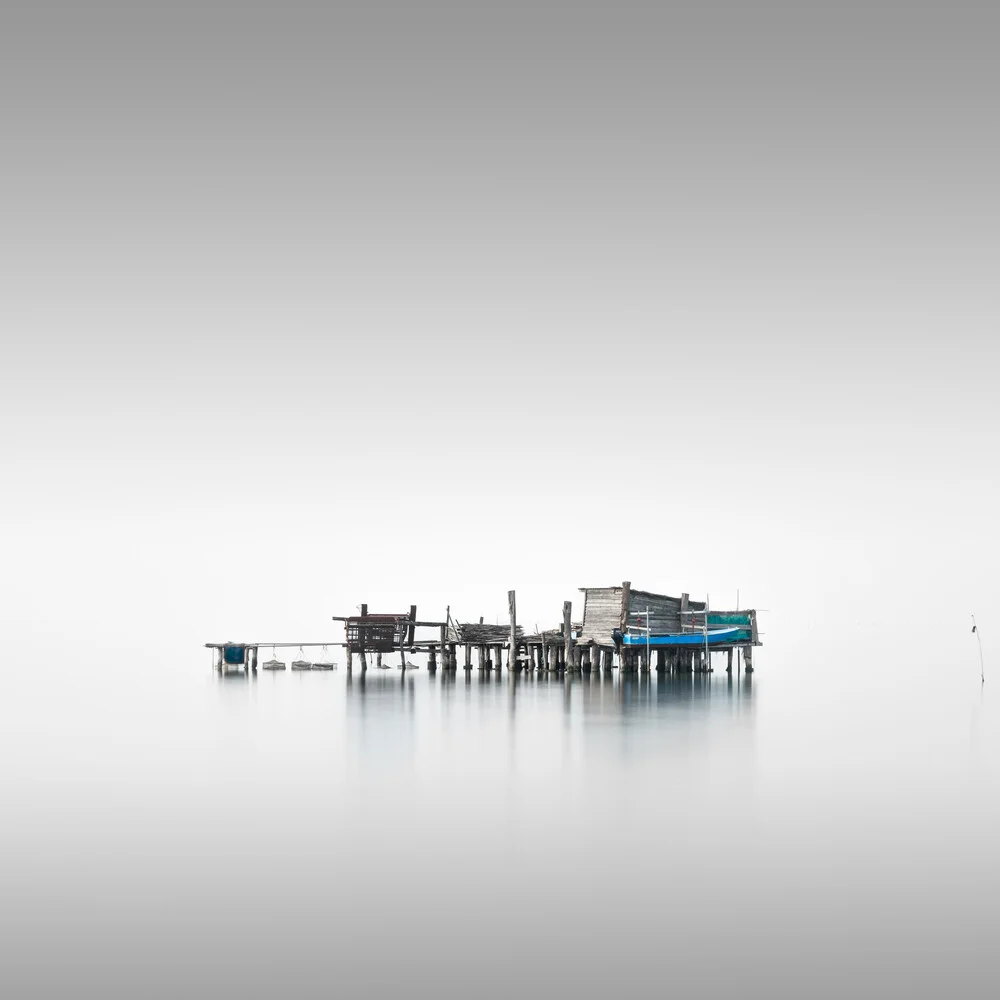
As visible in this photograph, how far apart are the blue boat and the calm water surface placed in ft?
55.7

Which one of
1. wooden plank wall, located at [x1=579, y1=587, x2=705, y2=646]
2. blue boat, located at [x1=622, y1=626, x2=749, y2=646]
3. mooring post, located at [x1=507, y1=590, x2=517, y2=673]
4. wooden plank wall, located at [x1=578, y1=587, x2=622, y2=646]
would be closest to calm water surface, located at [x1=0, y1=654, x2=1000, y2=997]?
blue boat, located at [x1=622, y1=626, x2=749, y2=646]

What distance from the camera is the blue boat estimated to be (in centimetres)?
5103

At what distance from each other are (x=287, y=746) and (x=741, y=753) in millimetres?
12434

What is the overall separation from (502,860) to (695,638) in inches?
1433

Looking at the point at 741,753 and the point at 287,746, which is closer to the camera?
the point at 741,753

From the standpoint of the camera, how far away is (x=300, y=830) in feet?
59.5

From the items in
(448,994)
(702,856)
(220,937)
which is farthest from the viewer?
(702,856)

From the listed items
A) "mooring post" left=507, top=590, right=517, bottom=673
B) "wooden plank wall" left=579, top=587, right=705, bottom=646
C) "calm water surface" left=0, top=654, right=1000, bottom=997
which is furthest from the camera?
"mooring post" left=507, top=590, right=517, bottom=673

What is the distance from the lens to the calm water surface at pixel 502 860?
11.6 meters

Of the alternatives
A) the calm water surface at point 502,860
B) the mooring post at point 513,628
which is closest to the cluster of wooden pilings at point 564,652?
the mooring post at point 513,628

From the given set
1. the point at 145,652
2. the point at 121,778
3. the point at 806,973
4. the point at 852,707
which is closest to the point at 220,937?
the point at 806,973

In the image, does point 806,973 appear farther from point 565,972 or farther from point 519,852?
point 519,852

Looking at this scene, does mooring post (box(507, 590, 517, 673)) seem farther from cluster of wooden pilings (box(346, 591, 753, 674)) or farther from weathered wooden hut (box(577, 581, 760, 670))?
weathered wooden hut (box(577, 581, 760, 670))

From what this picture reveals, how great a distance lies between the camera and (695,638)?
5116 cm
